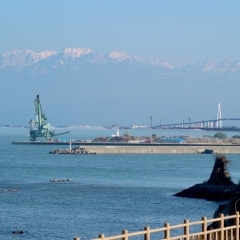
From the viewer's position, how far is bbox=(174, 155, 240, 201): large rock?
43.1 meters

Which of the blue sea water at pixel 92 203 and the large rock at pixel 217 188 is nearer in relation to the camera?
the blue sea water at pixel 92 203

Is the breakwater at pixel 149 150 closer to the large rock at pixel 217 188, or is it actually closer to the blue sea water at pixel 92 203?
the blue sea water at pixel 92 203

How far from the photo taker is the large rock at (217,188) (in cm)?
4309

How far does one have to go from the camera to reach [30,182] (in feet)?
180

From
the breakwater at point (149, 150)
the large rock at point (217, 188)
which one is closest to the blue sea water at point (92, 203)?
the large rock at point (217, 188)

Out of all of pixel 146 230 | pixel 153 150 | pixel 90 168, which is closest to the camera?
pixel 146 230

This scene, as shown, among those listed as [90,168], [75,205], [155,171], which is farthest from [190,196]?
[90,168]

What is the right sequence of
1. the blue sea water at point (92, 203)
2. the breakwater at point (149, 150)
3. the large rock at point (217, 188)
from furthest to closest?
1. the breakwater at point (149, 150)
2. the large rock at point (217, 188)
3. the blue sea water at point (92, 203)

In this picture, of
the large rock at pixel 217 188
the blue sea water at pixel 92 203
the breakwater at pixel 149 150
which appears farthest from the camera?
the breakwater at pixel 149 150

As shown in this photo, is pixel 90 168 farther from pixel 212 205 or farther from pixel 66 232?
pixel 66 232

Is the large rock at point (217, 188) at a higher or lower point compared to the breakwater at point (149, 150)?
lower

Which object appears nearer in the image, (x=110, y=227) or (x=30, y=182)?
(x=110, y=227)

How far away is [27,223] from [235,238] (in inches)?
639

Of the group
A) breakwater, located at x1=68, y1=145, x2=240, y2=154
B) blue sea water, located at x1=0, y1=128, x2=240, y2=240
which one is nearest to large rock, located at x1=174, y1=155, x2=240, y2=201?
blue sea water, located at x1=0, y1=128, x2=240, y2=240
